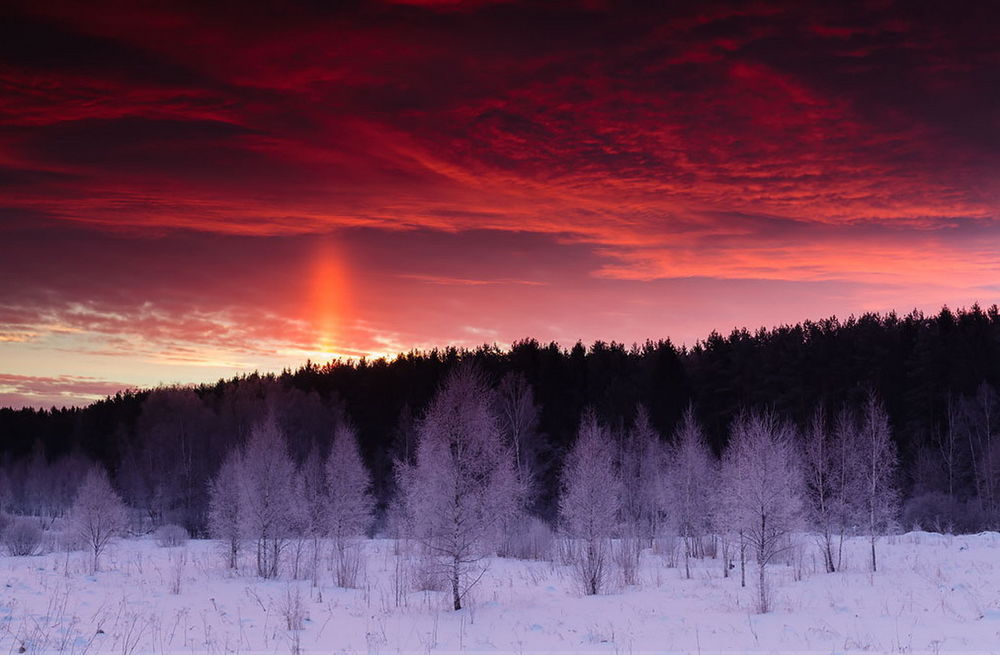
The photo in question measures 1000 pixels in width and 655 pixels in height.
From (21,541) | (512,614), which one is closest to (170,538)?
(21,541)

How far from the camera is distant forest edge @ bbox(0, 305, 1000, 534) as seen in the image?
6800cm

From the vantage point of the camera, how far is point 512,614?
23734 millimetres

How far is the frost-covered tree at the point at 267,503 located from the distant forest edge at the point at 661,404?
19659mm

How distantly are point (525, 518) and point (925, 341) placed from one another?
152 feet

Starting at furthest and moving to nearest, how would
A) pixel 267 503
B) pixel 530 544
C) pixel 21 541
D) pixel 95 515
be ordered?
pixel 21 541 → pixel 530 544 → pixel 95 515 → pixel 267 503

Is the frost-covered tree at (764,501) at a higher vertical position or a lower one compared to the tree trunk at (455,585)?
higher

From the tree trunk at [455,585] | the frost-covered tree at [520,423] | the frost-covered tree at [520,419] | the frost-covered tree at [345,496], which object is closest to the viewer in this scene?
the tree trunk at [455,585]

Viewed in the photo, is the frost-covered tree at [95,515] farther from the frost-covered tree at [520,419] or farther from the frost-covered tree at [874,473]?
the frost-covered tree at [874,473]

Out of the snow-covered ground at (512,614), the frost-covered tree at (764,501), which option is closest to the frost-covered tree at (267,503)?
the snow-covered ground at (512,614)

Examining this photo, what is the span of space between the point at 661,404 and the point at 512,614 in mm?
58923

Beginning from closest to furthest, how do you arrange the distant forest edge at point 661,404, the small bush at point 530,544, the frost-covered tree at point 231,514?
the frost-covered tree at point 231,514
the small bush at point 530,544
the distant forest edge at point 661,404

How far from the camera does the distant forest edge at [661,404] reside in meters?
68.0

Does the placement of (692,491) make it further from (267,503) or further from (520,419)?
(267,503)

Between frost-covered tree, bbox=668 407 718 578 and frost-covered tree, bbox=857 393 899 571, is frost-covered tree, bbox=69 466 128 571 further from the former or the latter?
frost-covered tree, bbox=857 393 899 571
